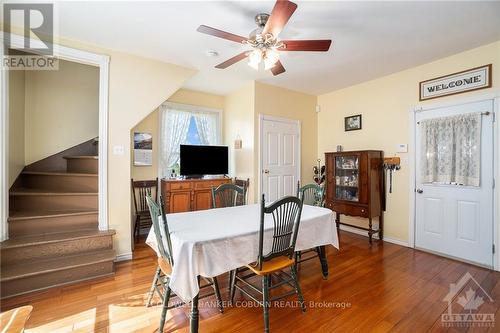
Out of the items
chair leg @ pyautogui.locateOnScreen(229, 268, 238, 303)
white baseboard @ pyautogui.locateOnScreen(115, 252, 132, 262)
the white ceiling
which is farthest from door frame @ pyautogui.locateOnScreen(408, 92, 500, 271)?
white baseboard @ pyautogui.locateOnScreen(115, 252, 132, 262)

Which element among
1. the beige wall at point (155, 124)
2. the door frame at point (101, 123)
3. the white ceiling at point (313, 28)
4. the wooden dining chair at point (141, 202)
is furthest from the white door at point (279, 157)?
the door frame at point (101, 123)

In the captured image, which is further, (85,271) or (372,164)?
(372,164)

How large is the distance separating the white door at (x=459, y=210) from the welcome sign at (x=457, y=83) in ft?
0.72

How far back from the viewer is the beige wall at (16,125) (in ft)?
9.52

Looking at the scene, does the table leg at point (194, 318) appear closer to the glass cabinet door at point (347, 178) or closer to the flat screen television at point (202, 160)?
the flat screen television at point (202, 160)

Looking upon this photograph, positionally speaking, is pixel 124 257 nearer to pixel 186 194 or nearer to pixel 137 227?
pixel 137 227

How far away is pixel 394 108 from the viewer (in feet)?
12.2

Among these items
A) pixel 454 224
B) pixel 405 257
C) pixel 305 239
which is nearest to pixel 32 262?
pixel 305 239

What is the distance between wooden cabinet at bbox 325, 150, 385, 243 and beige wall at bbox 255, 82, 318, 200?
0.64 m

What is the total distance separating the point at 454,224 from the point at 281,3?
11.6ft

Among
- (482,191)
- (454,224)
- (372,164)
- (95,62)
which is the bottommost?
(454,224)

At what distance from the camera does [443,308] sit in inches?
80.4

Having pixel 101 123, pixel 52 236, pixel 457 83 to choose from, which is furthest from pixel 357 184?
pixel 52 236

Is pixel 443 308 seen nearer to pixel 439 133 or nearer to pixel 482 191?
pixel 482 191
